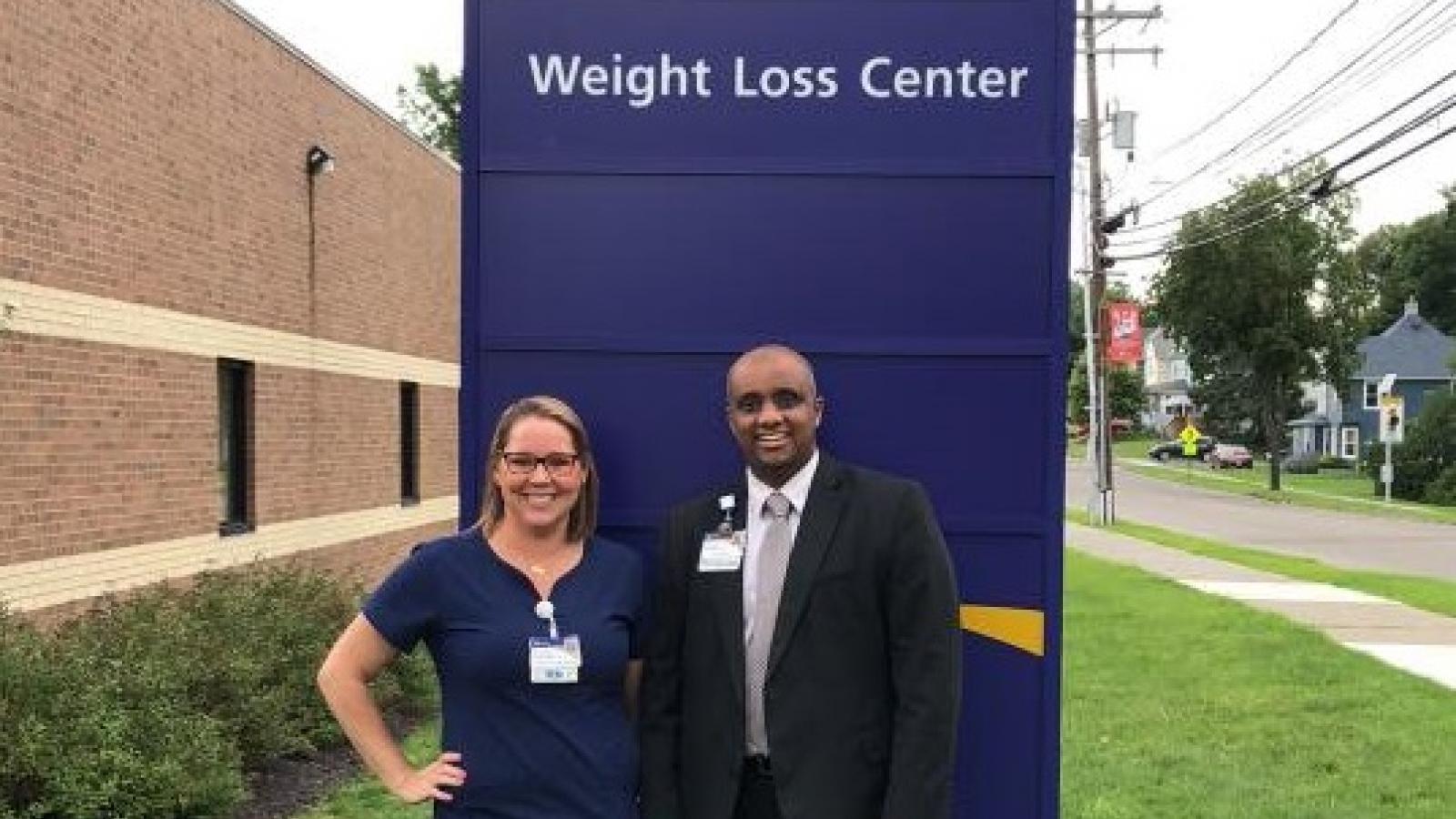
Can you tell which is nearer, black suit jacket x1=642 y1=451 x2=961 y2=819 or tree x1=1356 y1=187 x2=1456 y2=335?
black suit jacket x1=642 y1=451 x2=961 y2=819

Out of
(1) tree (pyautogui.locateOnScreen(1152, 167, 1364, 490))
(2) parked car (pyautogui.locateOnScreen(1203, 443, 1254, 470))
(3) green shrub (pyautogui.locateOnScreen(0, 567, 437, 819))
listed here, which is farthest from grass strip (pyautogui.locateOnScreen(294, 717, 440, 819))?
(2) parked car (pyautogui.locateOnScreen(1203, 443, 1254, 470))

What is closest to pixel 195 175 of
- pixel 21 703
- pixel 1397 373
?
pixel 21 703

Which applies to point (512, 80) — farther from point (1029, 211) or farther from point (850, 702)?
point (850, 702)

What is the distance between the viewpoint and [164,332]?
391 inches

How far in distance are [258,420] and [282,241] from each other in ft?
5.00

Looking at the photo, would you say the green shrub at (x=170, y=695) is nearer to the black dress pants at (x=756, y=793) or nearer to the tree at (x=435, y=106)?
the black dress pants at (x=756, y=793)

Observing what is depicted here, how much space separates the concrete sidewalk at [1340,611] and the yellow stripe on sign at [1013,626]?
7.63 metres

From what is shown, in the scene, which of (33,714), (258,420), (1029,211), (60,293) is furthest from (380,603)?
(258,420)

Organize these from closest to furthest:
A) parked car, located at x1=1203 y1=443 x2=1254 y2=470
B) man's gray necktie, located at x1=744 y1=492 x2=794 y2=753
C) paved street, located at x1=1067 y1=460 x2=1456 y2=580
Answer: man's gray necktie, located at x1=744 y1=492 x2=794 y2=753 < paved street, located at x1=1067 y1=460 x2=1456 y2=580 < parked car, located at x1=1203 y1=443 x2=1254 y2=470

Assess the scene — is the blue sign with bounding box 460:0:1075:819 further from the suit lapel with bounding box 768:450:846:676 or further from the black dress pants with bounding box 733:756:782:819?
the black dress pants with bounding box 733:756:782:819

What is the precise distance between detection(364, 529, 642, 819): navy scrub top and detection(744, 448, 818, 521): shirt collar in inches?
13.2

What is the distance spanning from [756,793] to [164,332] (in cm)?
803

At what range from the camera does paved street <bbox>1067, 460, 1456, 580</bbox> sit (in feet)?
73.9

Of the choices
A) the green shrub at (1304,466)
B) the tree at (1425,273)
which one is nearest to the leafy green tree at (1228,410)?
the green shrub at (1304,466)
